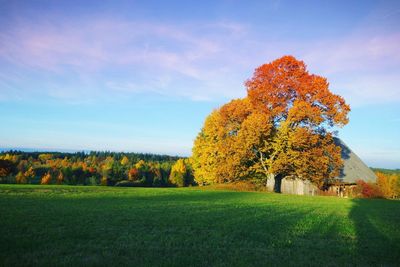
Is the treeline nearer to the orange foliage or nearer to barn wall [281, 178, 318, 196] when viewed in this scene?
the orange foliage

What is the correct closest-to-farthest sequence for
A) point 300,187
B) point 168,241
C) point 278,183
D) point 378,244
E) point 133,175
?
1. point 168,241
2. point 378,244
3. point 278,183
4. point 300,187
5. point 133,175

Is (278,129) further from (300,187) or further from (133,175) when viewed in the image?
(133,175)

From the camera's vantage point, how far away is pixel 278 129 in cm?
3181

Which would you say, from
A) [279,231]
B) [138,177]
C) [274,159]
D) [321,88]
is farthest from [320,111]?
[138,177]

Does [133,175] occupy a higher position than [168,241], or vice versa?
[168,241]

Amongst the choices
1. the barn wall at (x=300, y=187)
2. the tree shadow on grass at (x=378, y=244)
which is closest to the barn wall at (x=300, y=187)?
the barn wall at (x=300, y=187)

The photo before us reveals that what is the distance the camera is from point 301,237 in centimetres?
908

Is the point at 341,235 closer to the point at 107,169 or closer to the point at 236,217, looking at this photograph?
the point at 236,217

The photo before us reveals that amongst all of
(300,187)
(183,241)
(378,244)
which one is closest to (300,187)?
(300,187)

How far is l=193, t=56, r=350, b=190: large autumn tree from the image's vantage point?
99.6 ft

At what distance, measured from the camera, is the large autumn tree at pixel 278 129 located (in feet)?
99.6

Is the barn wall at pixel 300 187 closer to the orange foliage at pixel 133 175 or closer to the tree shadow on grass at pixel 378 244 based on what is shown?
the tree shadow on grass at pixel 378 244

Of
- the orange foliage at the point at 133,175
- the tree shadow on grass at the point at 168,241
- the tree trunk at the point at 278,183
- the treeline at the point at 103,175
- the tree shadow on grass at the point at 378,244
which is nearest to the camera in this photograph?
the tree shadow on grass at the point at 168,241

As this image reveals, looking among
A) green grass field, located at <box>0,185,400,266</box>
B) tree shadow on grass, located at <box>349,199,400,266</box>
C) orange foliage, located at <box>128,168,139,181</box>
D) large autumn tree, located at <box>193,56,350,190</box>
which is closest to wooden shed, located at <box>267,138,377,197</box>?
large autumn tree, located at <box>193,56,350,190</box>
